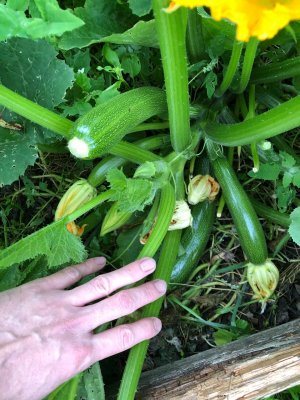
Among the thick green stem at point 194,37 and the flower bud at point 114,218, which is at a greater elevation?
the thick green stem at point 194,37

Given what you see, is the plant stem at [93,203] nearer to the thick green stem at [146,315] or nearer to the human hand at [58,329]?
the human hand at [58,329]

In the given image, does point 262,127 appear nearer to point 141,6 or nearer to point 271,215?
point 141,6

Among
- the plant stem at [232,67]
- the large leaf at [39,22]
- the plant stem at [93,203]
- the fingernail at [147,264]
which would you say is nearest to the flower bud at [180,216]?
the fingernail at [147,264]

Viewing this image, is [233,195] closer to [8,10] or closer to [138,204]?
[138,204]

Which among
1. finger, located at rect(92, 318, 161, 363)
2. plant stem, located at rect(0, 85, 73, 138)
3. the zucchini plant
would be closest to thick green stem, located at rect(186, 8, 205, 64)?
the zucchini plant

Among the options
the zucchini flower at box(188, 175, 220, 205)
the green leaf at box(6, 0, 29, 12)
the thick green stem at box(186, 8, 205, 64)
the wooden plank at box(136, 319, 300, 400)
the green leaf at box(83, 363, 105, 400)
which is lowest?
the wooden plank at box(136, 319, 300, 400)

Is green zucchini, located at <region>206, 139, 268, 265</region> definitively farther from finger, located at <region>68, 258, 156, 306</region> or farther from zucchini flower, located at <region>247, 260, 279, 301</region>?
finger, located at <region>68, 258, 156, 306</region>

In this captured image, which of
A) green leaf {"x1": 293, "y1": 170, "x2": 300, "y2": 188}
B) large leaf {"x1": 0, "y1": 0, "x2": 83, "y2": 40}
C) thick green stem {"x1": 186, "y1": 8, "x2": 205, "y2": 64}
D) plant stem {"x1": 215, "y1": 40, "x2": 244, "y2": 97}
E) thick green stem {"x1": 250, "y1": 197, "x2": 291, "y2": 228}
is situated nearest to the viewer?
large leaf {"x1": 0, "y1": 0, "x2": 83, "y2": 40}
